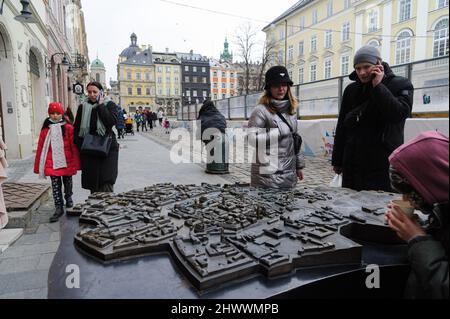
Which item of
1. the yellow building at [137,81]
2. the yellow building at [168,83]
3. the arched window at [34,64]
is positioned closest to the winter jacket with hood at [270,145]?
the arched window at [34,64]

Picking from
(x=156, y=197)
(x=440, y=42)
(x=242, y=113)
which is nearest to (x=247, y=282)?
(x=156, y=197)

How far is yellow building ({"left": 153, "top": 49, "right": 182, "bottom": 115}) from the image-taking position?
95062mm

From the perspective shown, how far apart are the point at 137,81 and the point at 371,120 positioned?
9682cm

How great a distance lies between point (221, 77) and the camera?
101625 millimetres

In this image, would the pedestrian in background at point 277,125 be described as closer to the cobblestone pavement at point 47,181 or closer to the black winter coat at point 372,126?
the black winter coat at point 372,126

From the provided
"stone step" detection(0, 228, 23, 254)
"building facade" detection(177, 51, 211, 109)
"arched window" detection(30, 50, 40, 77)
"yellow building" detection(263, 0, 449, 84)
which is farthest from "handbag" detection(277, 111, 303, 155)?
"building facade" detection(177, 51, 211, 109)

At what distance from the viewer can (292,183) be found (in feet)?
10.6

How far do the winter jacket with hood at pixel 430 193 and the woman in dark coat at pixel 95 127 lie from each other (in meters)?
3.61

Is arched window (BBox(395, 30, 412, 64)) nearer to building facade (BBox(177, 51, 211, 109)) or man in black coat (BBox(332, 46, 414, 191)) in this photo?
man in black coat (BBox(332, 46, 414, 191))

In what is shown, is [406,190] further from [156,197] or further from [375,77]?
[156,197]

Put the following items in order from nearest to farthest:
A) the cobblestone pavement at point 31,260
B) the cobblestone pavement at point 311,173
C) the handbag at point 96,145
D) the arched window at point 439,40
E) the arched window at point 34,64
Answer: the cobblestone pavement at point 31,260 < the handbag at point 96,145 < the cobblestone pavement at point 311,173 < the arched window at point 34,64 < the arched window at point 439,40

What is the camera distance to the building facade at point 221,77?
330 ft

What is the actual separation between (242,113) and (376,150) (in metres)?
14.6

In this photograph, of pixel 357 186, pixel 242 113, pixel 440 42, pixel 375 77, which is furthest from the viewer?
pixel 440 42
